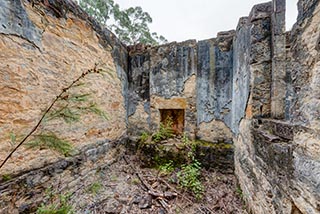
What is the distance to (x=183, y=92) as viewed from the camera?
3494mm

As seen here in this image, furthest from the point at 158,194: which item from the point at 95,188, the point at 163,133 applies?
the point at 163,133

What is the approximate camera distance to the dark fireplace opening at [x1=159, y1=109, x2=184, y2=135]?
3848 mm

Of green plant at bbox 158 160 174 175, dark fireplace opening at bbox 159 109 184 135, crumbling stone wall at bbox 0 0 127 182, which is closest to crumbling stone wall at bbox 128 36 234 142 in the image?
dark fireplace opening at bbox 159 109 184 135

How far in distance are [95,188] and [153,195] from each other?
3.31ft

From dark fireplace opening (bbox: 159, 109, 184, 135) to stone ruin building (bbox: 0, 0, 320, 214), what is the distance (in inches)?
1.0

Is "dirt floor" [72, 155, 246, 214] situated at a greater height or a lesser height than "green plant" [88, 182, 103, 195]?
lesser

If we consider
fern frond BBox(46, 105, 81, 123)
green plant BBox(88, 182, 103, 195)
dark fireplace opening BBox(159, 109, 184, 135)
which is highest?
fern frond BBox(46, 105, 81, 123)

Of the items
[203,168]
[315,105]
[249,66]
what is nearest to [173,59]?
[249,66]

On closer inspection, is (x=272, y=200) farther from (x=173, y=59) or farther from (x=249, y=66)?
(x=173, y=59)

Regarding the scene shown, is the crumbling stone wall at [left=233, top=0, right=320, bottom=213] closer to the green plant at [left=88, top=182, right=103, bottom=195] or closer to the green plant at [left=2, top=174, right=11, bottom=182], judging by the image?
the green plant at [left=88, top=182, right=103, bottom=195]

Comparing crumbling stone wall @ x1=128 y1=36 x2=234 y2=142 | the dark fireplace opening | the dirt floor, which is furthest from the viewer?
the dark fireplace opening

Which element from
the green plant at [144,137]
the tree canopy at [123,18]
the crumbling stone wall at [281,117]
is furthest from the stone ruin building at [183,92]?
the tree canopy at [123,18]

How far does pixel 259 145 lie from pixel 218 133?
5.37 ft

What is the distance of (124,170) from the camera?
10.7 ft
